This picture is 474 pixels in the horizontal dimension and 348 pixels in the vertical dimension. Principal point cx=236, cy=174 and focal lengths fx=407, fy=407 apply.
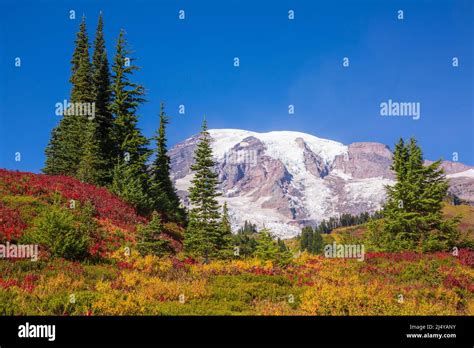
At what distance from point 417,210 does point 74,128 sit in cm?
3774

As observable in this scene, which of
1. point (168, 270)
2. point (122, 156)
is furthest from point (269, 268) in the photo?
point (122, 156)

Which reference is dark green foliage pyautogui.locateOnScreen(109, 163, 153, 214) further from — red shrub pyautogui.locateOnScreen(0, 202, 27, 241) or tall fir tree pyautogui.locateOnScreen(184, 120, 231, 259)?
red shrub pyautogui.locateOnScreen(0, 202, 27, 241)

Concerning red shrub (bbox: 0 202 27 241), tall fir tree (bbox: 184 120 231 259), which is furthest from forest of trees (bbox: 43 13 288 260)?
red shrub (bbox: 0 202 27 241)

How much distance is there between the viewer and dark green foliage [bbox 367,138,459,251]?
34.0 metres

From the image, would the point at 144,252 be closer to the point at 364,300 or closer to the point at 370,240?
the point at 364,300

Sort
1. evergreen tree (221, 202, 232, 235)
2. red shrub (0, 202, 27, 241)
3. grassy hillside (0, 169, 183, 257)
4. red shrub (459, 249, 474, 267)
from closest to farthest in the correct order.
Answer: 1. red shrub (0, 202, 27, 241)
2. grassy hillside (0, 169, 183, 257)
3. red shrub (459, 249, 474, 267)
4. evergreen tree (221, 202, 232, 235)

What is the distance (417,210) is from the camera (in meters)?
36.1

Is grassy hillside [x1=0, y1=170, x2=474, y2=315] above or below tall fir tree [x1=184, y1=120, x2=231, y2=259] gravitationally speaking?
below

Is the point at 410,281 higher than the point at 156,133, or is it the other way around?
the point at 156,133

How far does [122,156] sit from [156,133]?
26.6ft

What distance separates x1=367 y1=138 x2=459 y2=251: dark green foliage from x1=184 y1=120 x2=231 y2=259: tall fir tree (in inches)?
590

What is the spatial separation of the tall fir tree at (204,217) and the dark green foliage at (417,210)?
15.0 meters

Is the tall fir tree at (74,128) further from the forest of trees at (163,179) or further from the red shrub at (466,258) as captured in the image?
the red shrub at (466,258)
